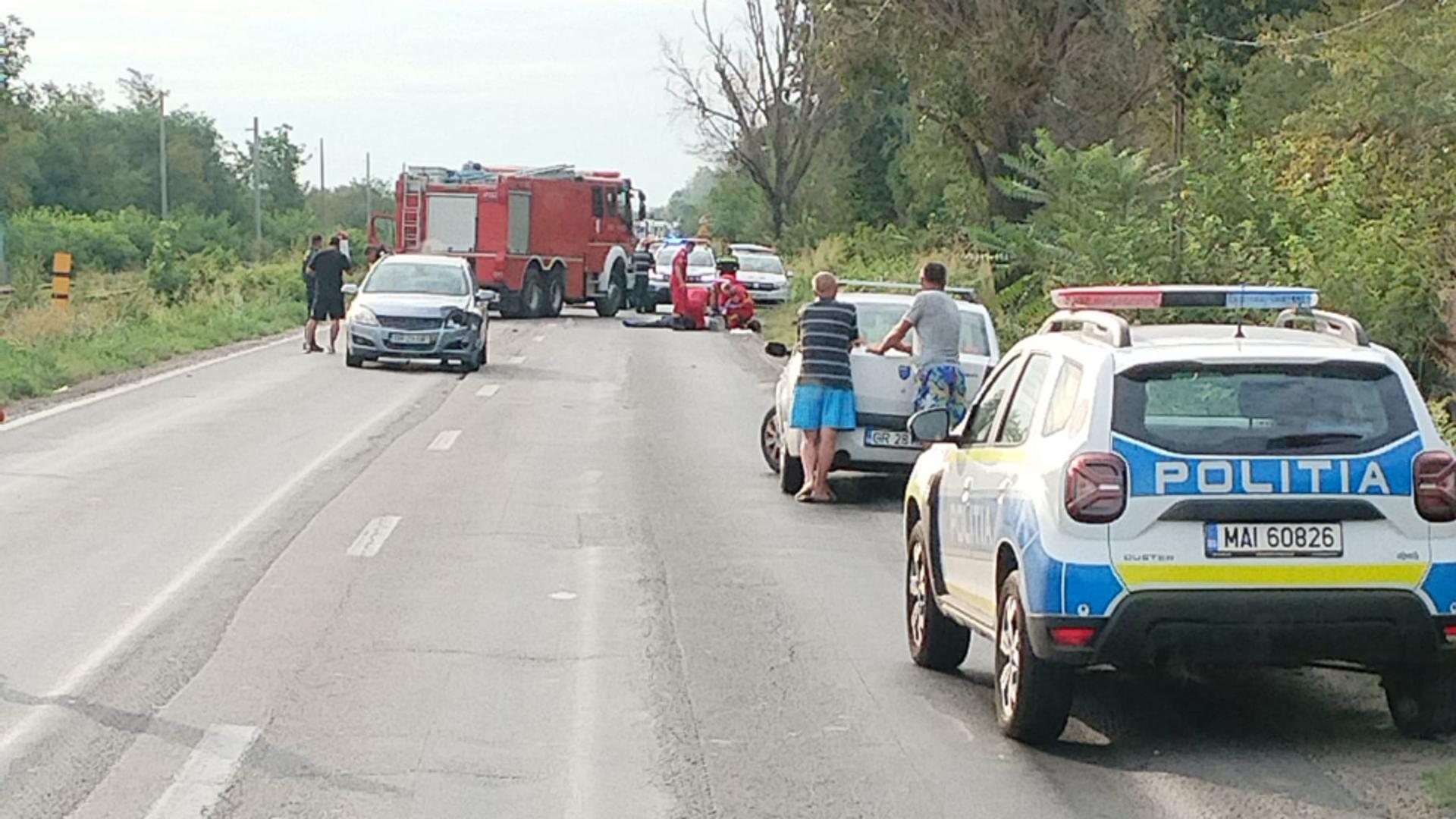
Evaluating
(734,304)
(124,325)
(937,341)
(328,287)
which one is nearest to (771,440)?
(937,341)

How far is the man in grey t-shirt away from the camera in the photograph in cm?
1569

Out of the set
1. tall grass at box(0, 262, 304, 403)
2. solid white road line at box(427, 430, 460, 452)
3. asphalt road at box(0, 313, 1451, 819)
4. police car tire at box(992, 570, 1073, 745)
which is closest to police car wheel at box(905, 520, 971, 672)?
asphalt road at box(0, 313, 1451, 819)

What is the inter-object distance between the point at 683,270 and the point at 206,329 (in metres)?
10.6

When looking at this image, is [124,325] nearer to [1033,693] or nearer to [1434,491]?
[1033,693]

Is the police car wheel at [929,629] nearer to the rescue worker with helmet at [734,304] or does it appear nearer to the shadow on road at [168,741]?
the shadow on road at [168,741]

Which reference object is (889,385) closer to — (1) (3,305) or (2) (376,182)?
→ (1) (3,305)

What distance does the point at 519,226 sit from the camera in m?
45.1

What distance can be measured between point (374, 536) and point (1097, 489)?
6.86 metres

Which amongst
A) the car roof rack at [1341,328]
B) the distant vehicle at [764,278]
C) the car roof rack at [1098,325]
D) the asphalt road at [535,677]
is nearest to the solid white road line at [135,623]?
the asphalt road at [535,677]

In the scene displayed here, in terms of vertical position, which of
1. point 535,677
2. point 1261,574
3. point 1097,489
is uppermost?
point 1097,489

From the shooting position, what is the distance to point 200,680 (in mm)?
9109

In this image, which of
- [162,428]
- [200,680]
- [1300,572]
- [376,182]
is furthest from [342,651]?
[376,182]

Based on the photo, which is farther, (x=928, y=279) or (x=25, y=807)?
(x=928, y=279)

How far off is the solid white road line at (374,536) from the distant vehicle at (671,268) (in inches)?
1261
